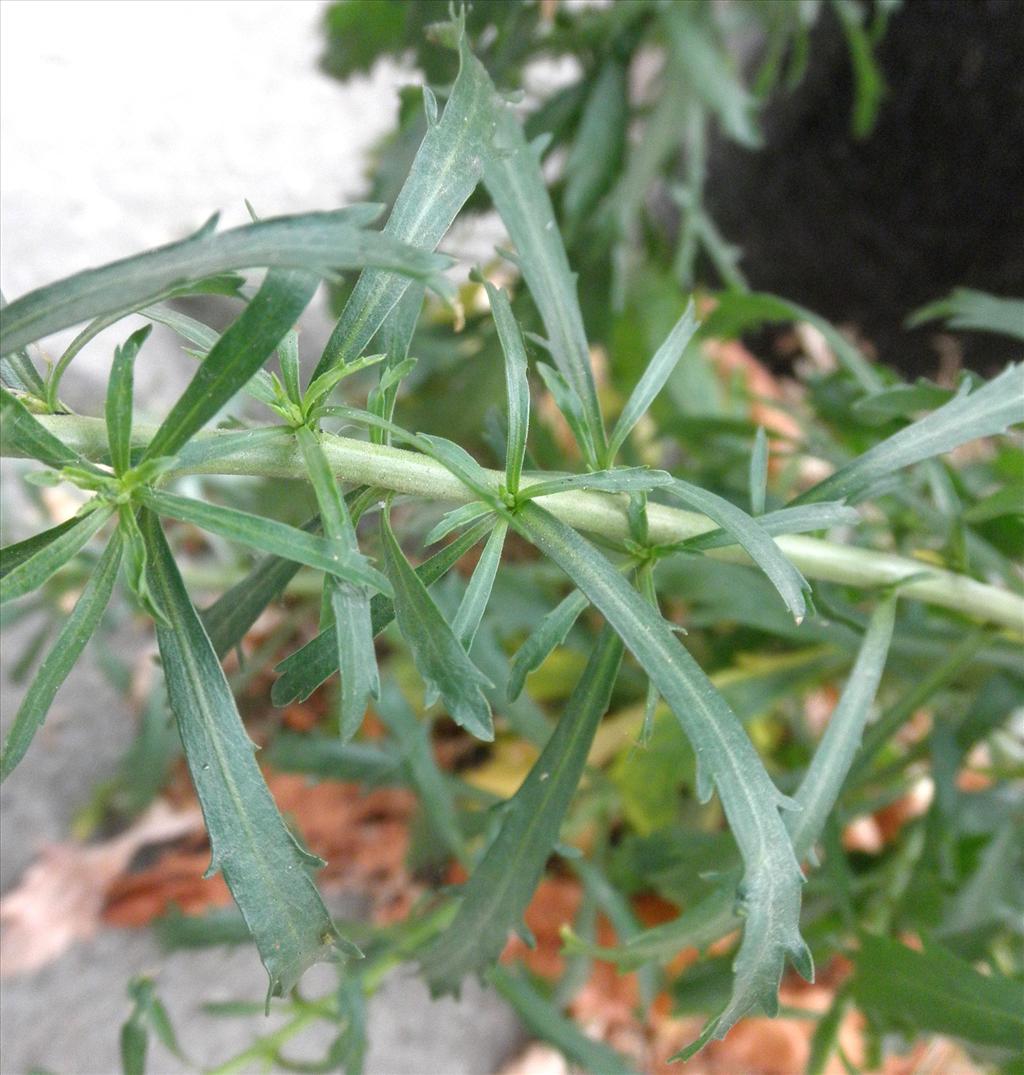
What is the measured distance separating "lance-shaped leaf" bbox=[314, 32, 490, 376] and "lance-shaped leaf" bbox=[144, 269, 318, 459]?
0.05m

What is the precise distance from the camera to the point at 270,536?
0.32 m

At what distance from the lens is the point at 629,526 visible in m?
0.43

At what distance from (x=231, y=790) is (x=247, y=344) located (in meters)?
0.16

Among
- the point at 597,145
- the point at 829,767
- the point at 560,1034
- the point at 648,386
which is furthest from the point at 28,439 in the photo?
the point at 597,145

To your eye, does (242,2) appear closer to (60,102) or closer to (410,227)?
(60,102)

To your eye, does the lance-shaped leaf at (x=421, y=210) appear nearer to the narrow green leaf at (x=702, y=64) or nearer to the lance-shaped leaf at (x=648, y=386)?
the lance-shaped leaf at (x=648, y=386)

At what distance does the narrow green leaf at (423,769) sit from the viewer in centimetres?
74

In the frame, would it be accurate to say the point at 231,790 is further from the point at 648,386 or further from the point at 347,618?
the point at 648,386

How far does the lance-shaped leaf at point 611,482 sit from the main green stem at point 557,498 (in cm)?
2

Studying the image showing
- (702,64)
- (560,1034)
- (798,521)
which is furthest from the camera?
(702,64)

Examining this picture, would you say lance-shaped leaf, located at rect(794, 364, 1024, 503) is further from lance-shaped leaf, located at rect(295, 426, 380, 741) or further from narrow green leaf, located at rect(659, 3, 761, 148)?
narrow green leaf, located at rect(659, 3, 761, 148)

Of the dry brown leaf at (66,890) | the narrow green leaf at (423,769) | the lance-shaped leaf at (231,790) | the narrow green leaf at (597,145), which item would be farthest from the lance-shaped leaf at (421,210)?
the dry brown leaf at (66,890)

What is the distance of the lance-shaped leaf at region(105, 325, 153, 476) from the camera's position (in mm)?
313

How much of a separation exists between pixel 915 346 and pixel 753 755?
1172 millimetres
